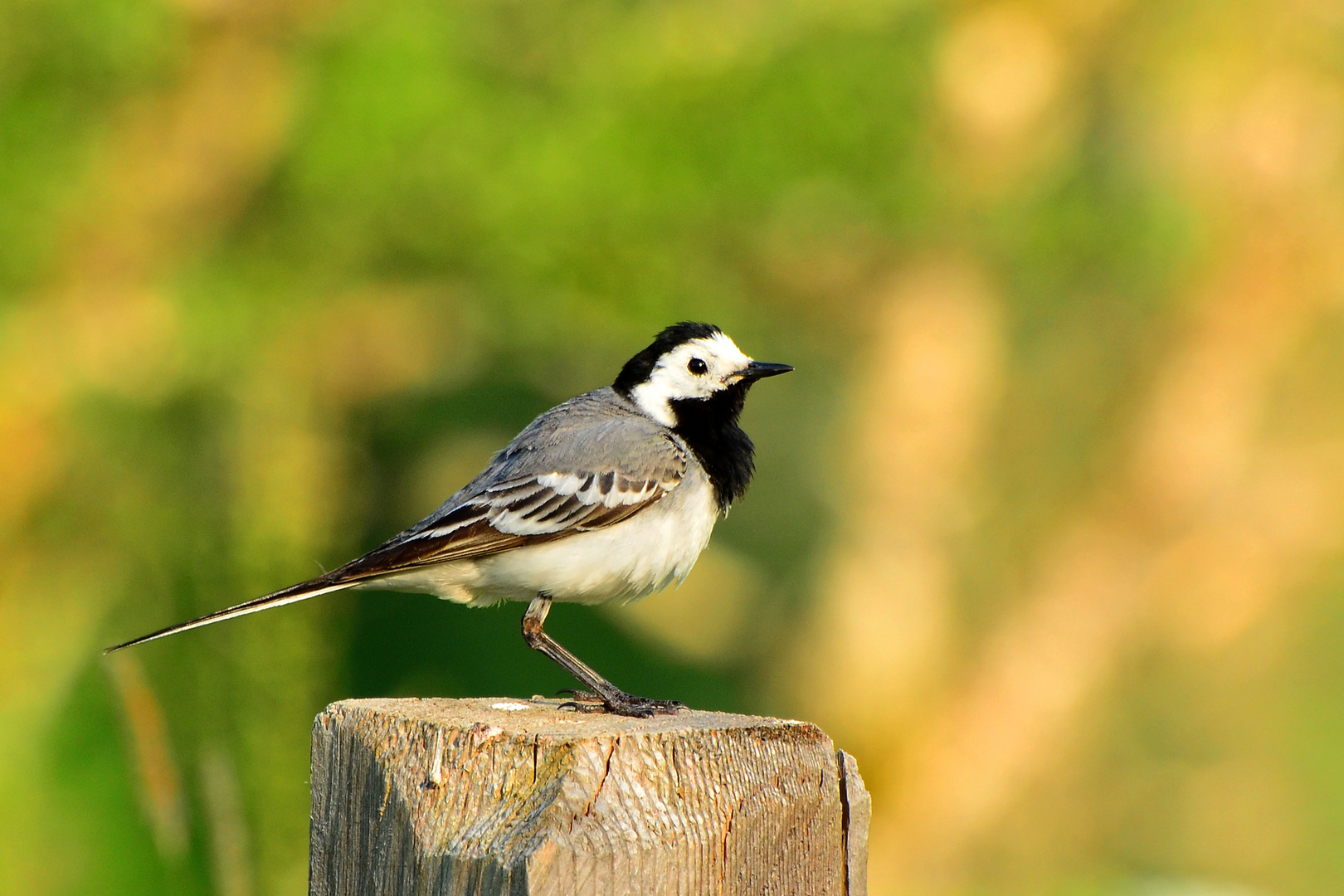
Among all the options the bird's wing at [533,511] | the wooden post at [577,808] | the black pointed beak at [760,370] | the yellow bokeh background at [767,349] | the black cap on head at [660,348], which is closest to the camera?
the wooden post at [577,808]

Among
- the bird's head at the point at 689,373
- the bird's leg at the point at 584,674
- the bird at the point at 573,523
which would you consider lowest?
the bird's leg at the point at 584,674

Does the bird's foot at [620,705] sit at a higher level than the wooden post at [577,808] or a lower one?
lower

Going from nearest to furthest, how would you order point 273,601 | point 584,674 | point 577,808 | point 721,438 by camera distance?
point 577,808
point 273,601
point 584,674
point 721,438

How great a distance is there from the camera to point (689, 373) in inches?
163

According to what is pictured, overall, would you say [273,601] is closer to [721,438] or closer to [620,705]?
[620,705]

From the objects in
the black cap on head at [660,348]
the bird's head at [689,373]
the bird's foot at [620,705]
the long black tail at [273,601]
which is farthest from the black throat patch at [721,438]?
the long black tail at [273,601]

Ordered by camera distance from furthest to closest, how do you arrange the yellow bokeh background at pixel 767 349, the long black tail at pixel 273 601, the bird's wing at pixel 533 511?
the yellow bokeh background at pixel 767 349 < the bird's wing at pixel 533 511 < the long black tail at pixel 273 601

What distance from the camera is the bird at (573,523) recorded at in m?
3.49

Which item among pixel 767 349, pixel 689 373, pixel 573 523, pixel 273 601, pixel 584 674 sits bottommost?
pixel 584 674

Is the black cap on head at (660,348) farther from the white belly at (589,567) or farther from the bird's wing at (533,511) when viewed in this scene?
the white belly at (589,567)

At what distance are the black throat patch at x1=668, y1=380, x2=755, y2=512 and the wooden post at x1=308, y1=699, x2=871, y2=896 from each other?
1898 millimetres

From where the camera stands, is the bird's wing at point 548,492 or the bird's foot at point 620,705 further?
the bird's wing at point 548,492

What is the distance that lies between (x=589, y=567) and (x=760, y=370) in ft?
2.98

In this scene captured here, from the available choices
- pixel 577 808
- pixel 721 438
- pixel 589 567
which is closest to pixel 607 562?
pixel 589 567
